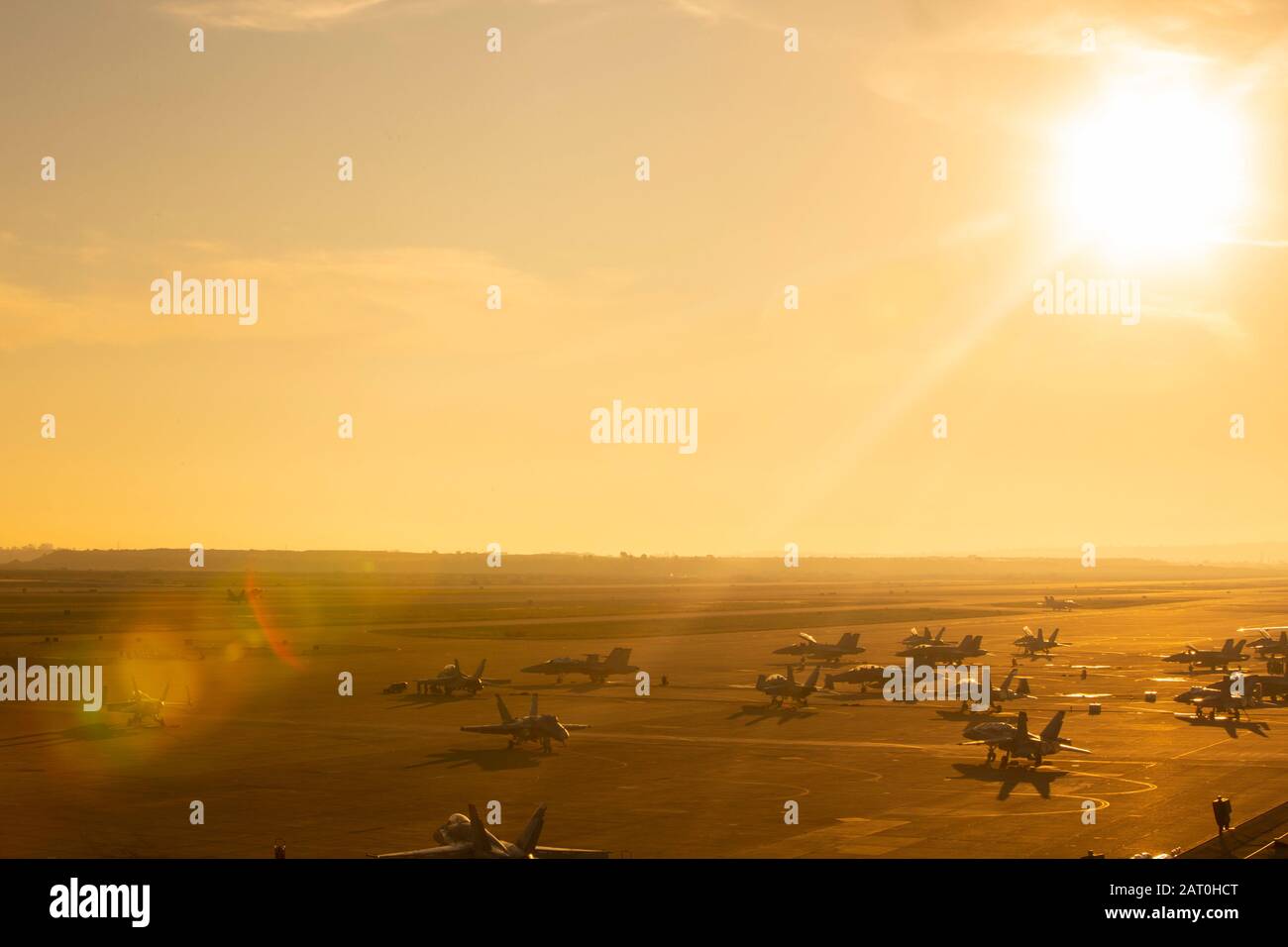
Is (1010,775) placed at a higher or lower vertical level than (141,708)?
lower

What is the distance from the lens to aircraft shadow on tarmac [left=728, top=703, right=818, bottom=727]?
7965cm

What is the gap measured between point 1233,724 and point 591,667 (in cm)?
4638

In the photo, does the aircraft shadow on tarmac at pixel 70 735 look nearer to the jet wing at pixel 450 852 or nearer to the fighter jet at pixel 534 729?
the fighter jet at pixel 534 729

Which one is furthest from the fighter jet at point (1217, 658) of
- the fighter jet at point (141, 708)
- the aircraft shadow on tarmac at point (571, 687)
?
the fighter jet at point (141, 708)

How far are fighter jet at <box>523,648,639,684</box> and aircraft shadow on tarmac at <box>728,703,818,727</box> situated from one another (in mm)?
18026

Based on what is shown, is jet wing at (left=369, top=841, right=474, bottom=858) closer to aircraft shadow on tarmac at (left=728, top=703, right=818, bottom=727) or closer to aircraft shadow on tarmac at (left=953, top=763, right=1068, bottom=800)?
aircraft shadow on tarmac at (left=953, top=763, right=1068, bottom=800)

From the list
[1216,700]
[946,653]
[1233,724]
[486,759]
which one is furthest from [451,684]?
[1233,724]

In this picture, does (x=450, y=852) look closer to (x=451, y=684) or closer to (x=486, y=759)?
(x=486, y=759)

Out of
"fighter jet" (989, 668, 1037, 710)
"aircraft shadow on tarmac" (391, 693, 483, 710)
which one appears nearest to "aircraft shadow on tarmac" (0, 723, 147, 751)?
"aircraft shadow on tarmac" (391, 693, 483, 710)

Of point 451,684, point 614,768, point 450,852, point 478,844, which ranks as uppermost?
point 451,684

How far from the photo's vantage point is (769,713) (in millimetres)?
82375
